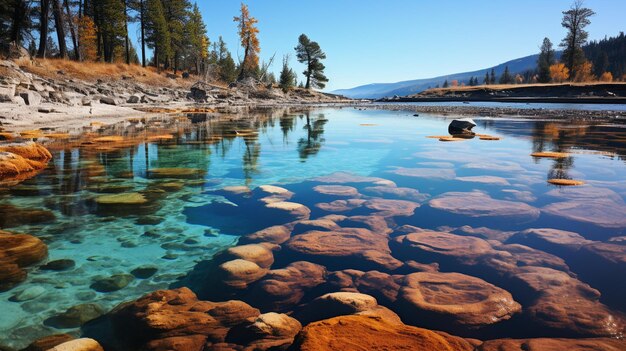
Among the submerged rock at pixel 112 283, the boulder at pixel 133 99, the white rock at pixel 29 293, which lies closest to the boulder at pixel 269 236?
the submerged rock at pixel 112 283

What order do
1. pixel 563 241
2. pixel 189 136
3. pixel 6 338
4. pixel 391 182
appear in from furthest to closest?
pixel 189 136 < pixel 391 182 < pixel 563 241 < pixel 6 338

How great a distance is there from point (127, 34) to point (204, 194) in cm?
4221

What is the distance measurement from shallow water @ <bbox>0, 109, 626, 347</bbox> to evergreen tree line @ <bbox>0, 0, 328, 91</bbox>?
2945 centimetres

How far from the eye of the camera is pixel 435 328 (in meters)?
2.27

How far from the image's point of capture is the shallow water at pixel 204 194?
293cm

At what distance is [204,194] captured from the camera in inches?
213

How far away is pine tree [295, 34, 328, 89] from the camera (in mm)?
67250

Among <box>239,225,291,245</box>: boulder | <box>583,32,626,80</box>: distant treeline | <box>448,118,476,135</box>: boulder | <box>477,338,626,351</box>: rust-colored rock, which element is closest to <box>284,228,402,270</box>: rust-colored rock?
<box>239,225,291,245</box>: boulder

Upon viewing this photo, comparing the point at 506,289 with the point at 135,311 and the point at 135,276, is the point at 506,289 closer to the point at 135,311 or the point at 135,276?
the point at 135,311

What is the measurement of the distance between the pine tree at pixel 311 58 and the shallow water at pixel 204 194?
2411 inches

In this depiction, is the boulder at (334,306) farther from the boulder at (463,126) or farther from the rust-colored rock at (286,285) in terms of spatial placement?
the boulder at (463,126)

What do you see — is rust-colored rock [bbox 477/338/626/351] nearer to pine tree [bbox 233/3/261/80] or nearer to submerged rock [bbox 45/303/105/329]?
submerged rock [bbox 45/303/105/329]

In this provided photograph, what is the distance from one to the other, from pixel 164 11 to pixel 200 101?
2046cm

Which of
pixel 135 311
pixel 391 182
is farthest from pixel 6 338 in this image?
pixel 391 182
